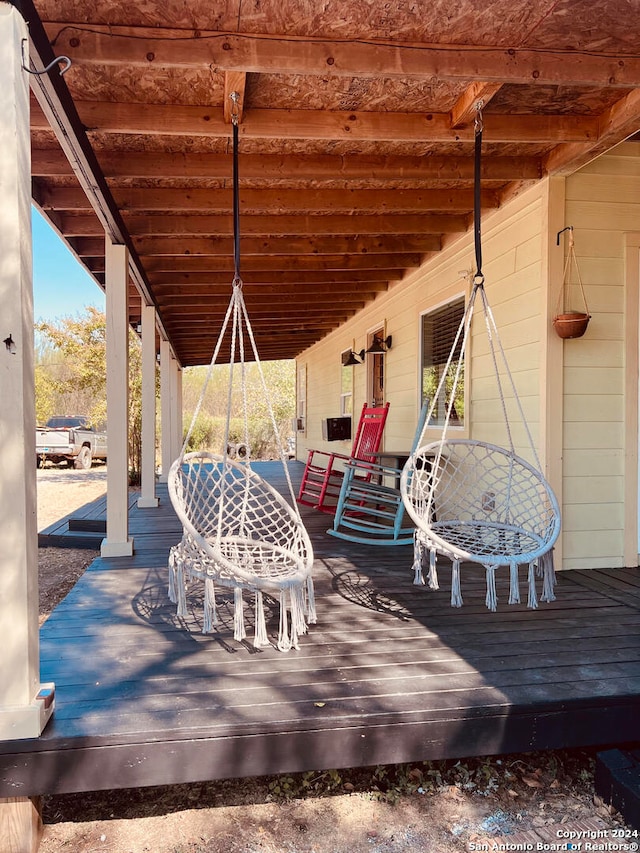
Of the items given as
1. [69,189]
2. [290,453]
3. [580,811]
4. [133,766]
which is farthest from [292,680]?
[290,453]

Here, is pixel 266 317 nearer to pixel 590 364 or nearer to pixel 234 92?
pixel 590 364

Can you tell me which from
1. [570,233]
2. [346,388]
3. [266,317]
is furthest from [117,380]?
[346,388]

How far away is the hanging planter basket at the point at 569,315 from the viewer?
311 cm

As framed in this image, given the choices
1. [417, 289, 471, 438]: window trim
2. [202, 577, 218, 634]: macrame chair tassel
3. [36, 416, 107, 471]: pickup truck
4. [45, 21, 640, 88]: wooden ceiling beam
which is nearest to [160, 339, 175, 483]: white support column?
[417, 289, 471, 438]: window trim

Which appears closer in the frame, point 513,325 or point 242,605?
point 242,605

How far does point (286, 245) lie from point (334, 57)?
8.30 ft

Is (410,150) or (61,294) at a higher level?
(61,294)

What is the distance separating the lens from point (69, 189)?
3.55 metres

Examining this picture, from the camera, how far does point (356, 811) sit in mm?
1775

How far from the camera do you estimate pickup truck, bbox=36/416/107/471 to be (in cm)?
1334

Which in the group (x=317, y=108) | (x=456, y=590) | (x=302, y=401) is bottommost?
(x=456, y=590)

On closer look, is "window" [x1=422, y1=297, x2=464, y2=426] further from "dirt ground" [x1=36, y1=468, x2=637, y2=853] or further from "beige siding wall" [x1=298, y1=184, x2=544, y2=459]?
"dirt ground" [x1=36, y1=468, x2=637, y2=853]

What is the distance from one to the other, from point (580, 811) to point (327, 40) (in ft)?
9.29

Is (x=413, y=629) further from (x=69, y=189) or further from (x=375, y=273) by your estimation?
(x=375, y=273)
